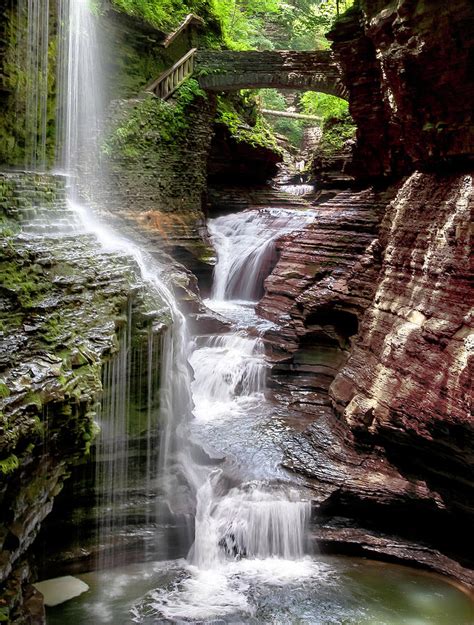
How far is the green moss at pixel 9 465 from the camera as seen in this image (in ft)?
13.7

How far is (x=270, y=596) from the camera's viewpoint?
21.5 feet

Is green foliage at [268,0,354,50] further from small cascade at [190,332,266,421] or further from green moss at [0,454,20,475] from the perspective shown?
green moss at [0,454,20,475]

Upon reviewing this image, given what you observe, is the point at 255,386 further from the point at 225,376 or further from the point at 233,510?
the point at 233,510

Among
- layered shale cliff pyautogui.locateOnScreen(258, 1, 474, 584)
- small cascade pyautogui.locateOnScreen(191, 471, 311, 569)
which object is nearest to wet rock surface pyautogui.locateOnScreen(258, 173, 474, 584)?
layered shale cliff pyautogui.locateOnScreen(258, 1, 474, 584)

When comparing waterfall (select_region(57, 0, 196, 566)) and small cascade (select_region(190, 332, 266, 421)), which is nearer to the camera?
waterfall (select_region(57, 0, 196, 566))

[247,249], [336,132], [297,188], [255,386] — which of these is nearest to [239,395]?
[255,386]

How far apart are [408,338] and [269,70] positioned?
434 inches

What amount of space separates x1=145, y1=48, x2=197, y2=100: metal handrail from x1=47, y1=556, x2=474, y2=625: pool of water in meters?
12.7

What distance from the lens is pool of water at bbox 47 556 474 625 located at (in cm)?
616

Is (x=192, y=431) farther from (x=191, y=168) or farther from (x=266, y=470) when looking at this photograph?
(x=191, y=168)

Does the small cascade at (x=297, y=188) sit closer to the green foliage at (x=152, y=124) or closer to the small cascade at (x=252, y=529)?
the green foliage at (x=152, y=124)

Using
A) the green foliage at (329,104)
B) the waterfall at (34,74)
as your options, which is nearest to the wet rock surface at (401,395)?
the waterfall at (34,74)

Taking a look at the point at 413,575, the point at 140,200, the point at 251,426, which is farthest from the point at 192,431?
the point at 140,200

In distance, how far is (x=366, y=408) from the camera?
8.26 meters
